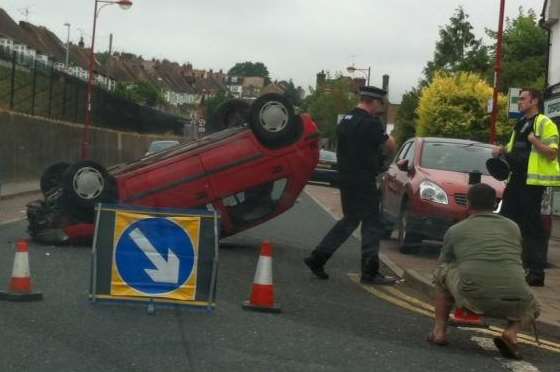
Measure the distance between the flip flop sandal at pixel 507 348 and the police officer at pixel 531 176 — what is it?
10.4 feet

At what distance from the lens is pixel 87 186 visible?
10625 millimetres

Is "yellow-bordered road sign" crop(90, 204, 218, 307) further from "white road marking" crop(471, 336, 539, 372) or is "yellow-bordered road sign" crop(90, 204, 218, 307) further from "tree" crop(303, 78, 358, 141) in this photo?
"tree" crop(303, 78, 358, 141)

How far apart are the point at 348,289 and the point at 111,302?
2.68m

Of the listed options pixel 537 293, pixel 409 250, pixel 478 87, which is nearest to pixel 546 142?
pixel 537 293

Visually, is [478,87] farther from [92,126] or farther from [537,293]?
[537,293]

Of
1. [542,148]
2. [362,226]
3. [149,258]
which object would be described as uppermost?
[542,148]

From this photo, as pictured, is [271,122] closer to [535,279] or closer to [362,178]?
[362,178]

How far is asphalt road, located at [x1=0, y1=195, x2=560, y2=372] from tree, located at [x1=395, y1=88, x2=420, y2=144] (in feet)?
196

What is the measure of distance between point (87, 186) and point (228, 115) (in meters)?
2.83

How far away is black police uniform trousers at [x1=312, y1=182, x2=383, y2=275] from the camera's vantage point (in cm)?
902

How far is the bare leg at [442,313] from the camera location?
6.32 m

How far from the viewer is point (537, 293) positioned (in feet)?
29.5

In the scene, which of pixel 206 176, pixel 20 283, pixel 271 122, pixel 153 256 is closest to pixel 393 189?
pixel 271 122

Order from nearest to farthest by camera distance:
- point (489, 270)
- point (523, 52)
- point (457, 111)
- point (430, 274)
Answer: point (489, 270) < point (430, 274) < point (457, 111) < point (523, 52)
